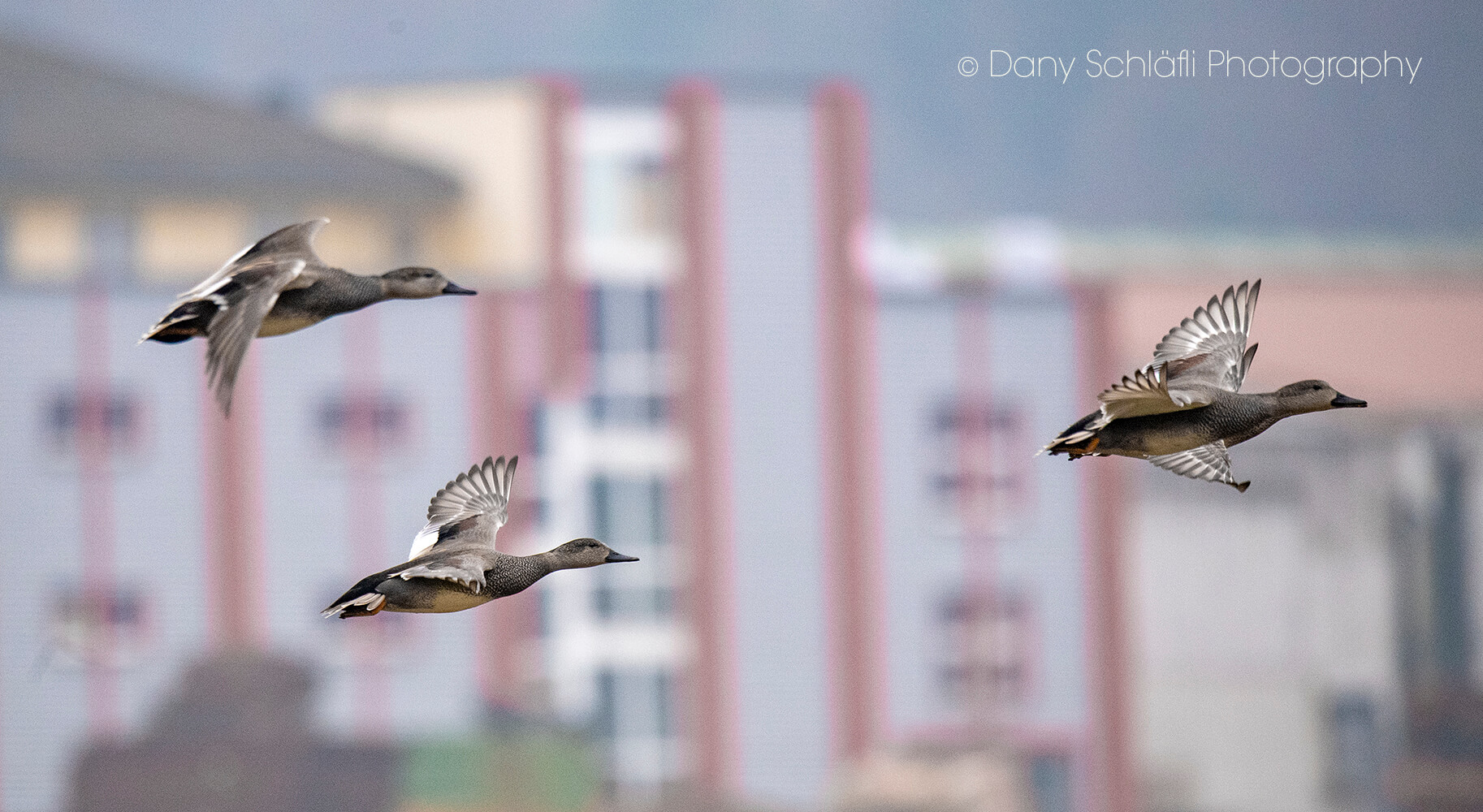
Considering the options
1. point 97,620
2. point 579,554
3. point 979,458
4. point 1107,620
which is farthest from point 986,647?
point 579,554

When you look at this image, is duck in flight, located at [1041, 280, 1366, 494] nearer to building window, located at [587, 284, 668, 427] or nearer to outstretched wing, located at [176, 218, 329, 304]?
outstretched wing, located at [176, 218, 329, 304]

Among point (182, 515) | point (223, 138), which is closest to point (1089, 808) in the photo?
point (182, 515)

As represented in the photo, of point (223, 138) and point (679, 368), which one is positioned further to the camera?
point (223, 138)

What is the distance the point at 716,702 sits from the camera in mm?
22391

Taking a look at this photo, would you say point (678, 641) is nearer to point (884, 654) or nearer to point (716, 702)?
point (716, 702)

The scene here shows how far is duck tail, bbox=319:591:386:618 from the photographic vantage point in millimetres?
3963

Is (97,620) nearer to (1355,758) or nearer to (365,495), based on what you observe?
(365,495)

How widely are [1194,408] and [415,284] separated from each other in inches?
73.2

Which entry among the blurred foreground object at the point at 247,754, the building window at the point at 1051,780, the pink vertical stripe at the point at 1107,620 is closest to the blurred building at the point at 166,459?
the blurred foreground object at the point at 247,754

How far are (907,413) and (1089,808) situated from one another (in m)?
5.09

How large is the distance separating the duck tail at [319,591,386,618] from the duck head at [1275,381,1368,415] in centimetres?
209

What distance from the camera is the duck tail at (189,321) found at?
13.9 feet

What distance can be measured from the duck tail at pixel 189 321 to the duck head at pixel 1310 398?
243 cm

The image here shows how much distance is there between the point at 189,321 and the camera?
4258mm
